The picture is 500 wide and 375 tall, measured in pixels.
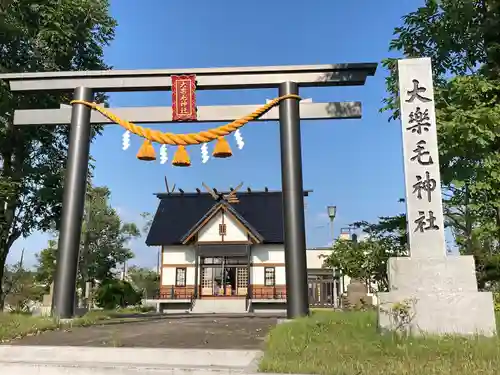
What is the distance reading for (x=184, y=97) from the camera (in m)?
11.8

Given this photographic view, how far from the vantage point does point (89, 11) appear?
18781mm

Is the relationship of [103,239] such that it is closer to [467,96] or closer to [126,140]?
[126,140]

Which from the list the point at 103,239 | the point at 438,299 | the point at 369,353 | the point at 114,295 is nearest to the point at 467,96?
the point at 438,299

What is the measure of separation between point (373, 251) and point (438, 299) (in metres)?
11.2

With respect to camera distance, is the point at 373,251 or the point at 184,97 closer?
the point at 184,97

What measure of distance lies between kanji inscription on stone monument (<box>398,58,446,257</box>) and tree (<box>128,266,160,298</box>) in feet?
108

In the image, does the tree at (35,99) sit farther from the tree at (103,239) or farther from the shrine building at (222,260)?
the tree at (103,239)

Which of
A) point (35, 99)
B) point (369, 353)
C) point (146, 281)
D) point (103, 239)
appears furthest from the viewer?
point (146, 281)

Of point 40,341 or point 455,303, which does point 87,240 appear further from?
point 455,303

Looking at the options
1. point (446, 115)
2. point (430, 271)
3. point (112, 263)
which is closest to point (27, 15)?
point (446, 115)

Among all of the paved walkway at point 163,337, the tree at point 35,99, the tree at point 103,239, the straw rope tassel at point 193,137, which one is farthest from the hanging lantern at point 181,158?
the tree at point 103,239

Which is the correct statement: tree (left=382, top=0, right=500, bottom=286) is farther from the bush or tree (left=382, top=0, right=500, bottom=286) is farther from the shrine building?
the bush

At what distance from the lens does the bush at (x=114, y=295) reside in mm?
27422

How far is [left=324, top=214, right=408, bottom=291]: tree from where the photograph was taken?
14.2 metres
